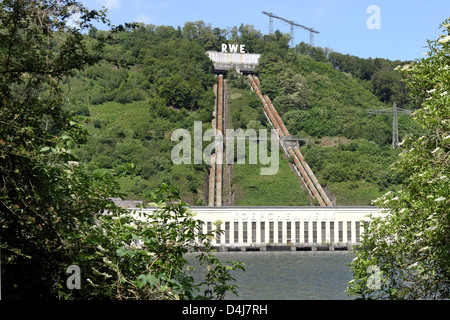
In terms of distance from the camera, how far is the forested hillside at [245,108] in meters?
96.8

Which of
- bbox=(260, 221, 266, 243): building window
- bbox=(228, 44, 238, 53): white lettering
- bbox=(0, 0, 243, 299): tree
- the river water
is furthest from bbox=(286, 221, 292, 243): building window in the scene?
bbox=(228, 44, 238, 53): white lettering

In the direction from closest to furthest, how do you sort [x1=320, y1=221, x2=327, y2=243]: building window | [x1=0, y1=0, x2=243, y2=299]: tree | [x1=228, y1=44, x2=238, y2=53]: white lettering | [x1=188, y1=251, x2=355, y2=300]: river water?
[x1=0, y1=0, x2=243, y2=299]: tree, [x1=188, y1=251, x2=355, y2=300]: river water, [x1=320, y1=221, x2=327, y2=243]: building window, [x1=228, y1=44, x2=238, y2=53]: white lettering

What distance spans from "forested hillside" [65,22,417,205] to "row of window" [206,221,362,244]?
45.8 ft

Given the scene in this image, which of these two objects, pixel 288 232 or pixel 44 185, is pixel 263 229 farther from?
pixel 44 185

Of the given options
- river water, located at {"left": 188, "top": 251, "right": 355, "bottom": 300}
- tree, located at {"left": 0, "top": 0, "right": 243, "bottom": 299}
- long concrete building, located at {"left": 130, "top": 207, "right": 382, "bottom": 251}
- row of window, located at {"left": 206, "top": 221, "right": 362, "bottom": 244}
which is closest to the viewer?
tree, located at {"left": 0, "top": 0, "right": 243, "bottom": 299}

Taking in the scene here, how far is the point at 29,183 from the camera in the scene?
10.2 m

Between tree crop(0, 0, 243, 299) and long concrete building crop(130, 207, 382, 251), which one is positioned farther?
long concrete building crop(130, 207, 382, 251)

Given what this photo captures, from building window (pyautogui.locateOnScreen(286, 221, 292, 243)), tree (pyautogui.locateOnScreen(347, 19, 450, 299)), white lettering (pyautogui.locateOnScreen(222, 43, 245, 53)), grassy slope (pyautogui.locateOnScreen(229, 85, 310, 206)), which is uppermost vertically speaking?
white lettering (pyautogui.locateOnScreen(222, 43, 245, 53))

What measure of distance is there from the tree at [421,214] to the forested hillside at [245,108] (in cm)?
6921

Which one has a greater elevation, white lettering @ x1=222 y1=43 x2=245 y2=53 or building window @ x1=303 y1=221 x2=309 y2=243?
white lettering @ x1=222 y1=43 x2=245 y2=53

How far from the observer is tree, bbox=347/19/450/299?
14969mm

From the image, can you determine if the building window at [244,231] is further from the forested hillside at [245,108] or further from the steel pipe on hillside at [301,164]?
the steel pipe on hillside at [301,164]

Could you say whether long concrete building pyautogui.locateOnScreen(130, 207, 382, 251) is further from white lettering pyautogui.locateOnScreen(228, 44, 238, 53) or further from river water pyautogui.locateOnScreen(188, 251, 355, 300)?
white lettering pyautogui.locateOnScreen(228, 44, 238, 53)

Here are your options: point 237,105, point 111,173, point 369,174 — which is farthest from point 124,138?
point 111,173
